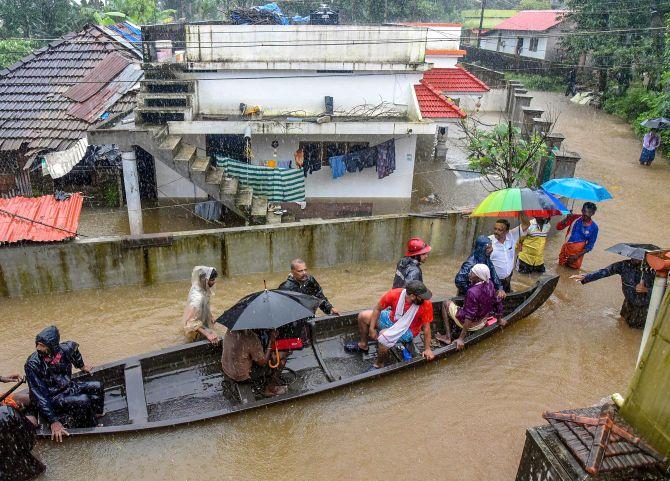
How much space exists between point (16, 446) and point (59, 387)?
824 millimetres

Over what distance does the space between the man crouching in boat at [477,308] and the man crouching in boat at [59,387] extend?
4.81m

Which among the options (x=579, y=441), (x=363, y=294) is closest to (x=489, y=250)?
(x=363, y=294)

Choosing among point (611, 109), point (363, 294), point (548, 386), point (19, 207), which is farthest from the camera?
point (611, 109)

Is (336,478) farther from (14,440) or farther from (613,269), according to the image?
(613,269)

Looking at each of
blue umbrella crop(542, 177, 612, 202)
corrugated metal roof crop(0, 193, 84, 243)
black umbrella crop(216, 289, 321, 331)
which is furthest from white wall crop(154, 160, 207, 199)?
blue umbrella crop(542, 177, 612, 202)

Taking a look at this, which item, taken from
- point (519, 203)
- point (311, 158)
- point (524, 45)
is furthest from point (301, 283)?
point (524, 45)

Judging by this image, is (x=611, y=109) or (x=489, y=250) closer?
(x=489, y=250)

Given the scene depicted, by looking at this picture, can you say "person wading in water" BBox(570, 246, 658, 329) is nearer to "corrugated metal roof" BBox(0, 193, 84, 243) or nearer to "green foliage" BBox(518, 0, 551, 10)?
"corrugated metal roof" BBox(0, 193, 84, 243)

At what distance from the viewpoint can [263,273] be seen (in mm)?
10719

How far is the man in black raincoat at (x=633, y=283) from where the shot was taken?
26.4 ft

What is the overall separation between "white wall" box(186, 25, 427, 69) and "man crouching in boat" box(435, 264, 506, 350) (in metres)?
8.55

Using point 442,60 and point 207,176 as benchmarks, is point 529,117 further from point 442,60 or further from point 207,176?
point 207,176

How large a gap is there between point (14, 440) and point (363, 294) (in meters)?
6.40

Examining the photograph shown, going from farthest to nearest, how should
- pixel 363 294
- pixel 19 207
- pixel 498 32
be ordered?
pixel 498 32 → pixel 363 294 → pixel 19 207
